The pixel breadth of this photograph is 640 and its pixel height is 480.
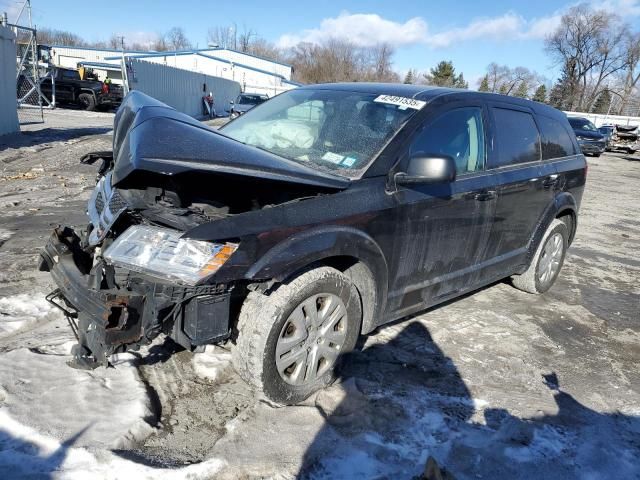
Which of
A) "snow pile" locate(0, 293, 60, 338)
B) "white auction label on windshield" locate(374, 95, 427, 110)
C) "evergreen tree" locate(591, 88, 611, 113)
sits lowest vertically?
"snow pile" locate(0, 293, 60, 338)

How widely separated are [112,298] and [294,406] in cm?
120

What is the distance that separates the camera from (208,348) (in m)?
3.44

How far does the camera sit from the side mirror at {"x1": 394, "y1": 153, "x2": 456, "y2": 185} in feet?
9.80

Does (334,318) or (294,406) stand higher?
(334,318)

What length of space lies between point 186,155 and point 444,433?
2.01 m

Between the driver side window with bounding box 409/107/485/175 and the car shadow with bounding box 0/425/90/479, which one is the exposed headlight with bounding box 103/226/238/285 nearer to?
the car shadow with bounding box 0/425/90/479

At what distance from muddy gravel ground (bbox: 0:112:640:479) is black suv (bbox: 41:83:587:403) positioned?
304 millimetres

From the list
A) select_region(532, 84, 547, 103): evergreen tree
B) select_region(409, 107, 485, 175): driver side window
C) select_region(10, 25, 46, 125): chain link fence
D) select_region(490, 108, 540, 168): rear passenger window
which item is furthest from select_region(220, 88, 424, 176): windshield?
select_region(532, 84, 547, 103): evergreen tree

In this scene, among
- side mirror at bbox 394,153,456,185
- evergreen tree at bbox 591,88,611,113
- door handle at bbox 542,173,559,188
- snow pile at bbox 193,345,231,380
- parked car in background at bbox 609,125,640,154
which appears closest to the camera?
side mirror at bbox 394,153,456,185

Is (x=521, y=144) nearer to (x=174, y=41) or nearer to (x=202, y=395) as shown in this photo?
(x=202, y=395)

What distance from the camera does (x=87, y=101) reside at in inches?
930

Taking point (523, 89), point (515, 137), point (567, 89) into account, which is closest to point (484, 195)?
Answer: point (515, 137)

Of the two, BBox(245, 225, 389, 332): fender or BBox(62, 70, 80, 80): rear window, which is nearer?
BBox(245, 225, 389, 332): fender

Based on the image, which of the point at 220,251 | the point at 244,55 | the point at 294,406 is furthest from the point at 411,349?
the point at 244,55
